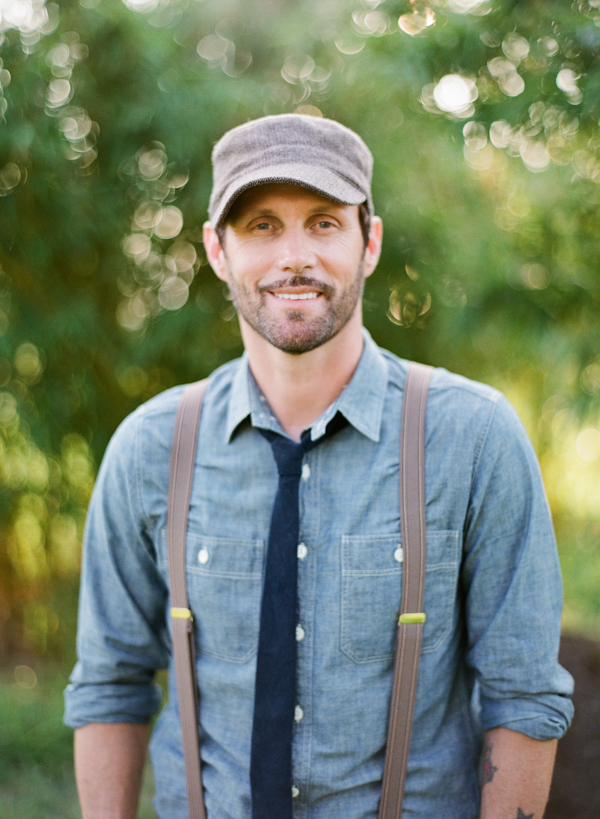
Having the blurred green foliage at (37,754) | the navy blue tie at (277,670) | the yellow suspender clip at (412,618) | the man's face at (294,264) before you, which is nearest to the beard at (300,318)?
the man's face at (294,264)

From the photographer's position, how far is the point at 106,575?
1.39 metres

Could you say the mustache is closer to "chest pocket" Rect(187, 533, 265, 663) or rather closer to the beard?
the beard

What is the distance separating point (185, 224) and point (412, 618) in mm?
1980

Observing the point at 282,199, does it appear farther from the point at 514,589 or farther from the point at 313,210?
the point at 514,589

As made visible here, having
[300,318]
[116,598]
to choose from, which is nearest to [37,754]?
[116,598]

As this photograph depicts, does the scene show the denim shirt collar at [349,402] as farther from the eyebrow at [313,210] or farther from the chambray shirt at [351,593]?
the eyebrow at [313,210]

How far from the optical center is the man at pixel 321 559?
1.20 meters

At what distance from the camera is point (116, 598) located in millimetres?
1390

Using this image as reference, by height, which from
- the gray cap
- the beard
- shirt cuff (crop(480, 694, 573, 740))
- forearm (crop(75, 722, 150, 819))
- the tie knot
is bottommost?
forearm (crop(75, 722, 150, 819))

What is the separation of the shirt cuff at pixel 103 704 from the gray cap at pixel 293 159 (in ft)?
3.34

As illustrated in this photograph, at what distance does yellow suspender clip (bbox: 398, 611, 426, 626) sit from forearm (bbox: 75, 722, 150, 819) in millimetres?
673

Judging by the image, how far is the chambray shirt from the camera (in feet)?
3.93

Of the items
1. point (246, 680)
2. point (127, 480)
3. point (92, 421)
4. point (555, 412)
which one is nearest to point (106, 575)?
point (127, 480)

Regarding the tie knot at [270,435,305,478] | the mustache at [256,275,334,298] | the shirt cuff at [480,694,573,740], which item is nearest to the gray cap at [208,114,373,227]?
the mustache at [256,275,334,298]
